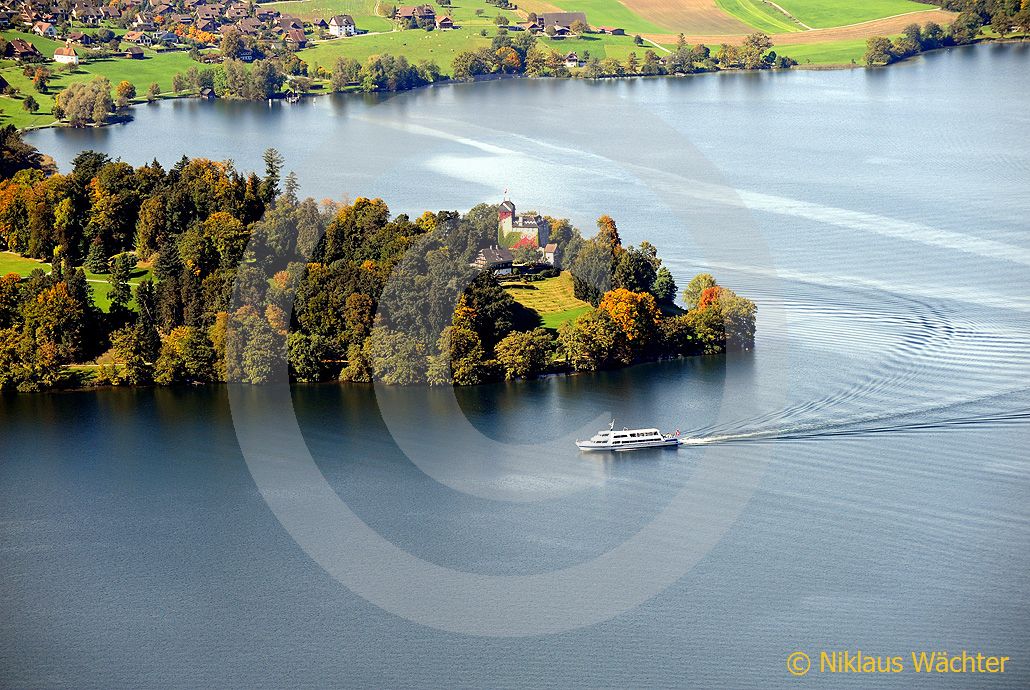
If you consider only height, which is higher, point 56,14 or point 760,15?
point 56,14

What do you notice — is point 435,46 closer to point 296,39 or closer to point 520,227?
point 296,39

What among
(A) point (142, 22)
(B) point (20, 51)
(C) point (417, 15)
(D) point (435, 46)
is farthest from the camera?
(C) point (417, 15)

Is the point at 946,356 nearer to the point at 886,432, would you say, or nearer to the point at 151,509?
the point at 886,432

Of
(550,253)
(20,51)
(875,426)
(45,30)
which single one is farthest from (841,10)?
(875,426)

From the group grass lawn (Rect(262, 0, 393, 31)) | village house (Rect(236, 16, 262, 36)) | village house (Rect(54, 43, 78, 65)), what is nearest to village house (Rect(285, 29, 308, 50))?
village house (Rect(236, 16, 262, 36))

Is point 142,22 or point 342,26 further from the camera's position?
point 342,26

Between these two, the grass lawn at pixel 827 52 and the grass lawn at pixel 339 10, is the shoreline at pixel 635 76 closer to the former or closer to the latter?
the grass lawn at pixel 827 52

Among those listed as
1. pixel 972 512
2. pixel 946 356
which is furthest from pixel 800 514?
pixel 946 356

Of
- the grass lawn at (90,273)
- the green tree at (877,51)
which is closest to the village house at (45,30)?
the grass lawn at (90,273)
